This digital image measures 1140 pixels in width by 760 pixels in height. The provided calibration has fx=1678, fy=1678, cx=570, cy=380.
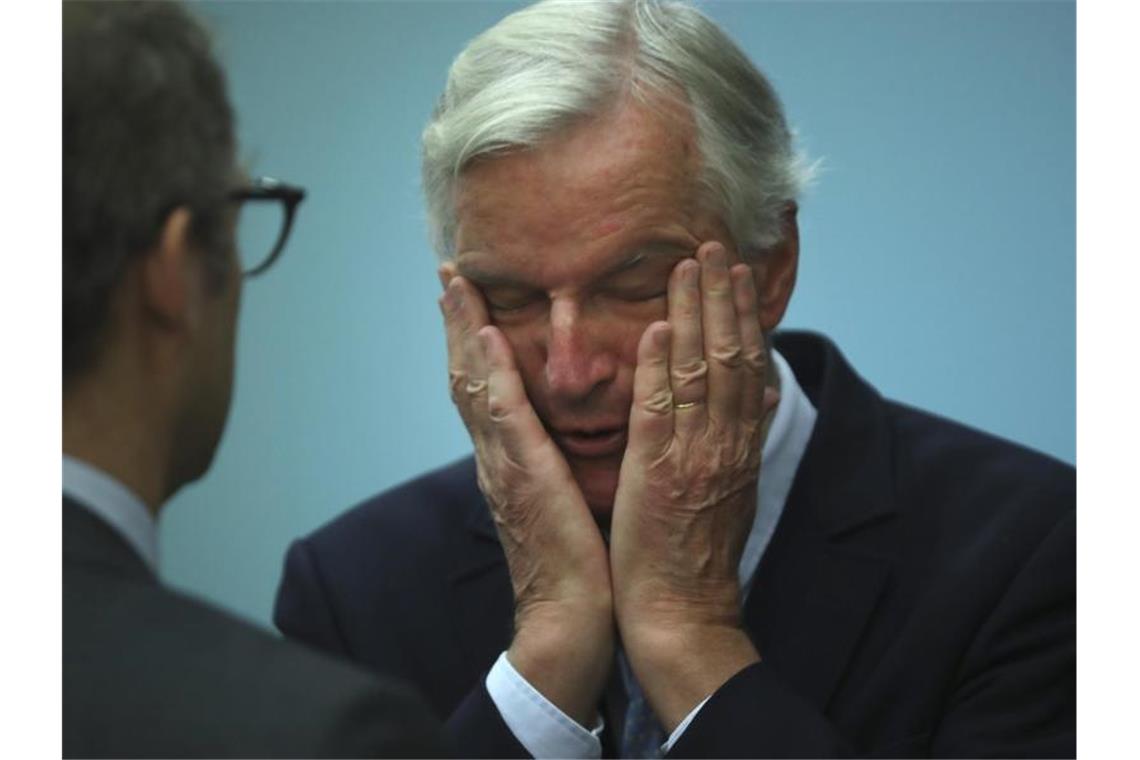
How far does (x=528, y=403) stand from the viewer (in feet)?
6.43

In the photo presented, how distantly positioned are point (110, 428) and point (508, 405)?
0.89 m

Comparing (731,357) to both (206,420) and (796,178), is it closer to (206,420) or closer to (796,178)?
(796,178)

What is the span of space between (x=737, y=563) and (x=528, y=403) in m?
0.30

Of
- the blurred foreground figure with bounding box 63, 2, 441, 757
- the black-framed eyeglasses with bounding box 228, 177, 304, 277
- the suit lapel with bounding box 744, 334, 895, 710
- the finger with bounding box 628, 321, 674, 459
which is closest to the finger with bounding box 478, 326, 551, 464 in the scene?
the finger with bounding box 628, 321, 674, 459

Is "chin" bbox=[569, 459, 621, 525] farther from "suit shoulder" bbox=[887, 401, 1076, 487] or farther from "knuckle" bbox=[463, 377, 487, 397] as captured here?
"suit shoulder" bbox=[887, 401, 1076, 487]

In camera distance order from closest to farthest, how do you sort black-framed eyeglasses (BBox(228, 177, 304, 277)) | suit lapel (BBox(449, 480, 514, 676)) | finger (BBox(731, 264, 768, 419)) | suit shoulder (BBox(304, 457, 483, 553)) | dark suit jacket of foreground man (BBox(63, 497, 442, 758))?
dark suit jacket of foreground man (BBox(63, 497, 442, 758)) → black-framed eyeglasses (BBox(228, 177, 304, 277)) → finger (BBox(731, 264, 768, 419)) → suit lapel (BBox(449, 480, 514, 676)) → suit shoulder (BBox(304, 457, 483, 553))

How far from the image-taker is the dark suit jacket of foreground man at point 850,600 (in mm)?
1869

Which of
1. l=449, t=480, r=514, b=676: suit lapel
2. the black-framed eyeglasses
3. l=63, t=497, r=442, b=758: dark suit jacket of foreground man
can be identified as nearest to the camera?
l=63, t=497, r=442, b=758: dark suit jacket of foreground man

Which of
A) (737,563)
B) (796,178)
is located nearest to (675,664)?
(737,563)

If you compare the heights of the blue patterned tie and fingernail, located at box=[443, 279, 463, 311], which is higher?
fingernail, located at box=[443, 279, 463, 311]

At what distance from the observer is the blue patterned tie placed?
1948 mm

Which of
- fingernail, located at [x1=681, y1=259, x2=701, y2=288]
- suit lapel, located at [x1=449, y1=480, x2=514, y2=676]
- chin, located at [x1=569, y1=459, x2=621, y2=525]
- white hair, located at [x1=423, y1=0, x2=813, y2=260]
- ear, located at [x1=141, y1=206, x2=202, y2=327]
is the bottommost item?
suit lapel, located at [x1=449, y1=480, x2=514, y2=676]

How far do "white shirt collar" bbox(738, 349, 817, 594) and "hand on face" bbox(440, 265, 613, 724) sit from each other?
0.78 ft

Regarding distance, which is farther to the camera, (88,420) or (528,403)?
(528,403)
